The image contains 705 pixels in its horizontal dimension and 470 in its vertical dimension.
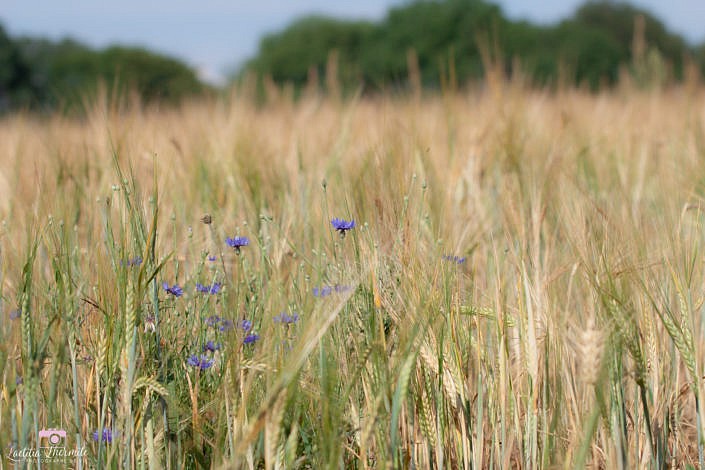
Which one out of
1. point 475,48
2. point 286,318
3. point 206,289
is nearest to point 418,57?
point 475,48

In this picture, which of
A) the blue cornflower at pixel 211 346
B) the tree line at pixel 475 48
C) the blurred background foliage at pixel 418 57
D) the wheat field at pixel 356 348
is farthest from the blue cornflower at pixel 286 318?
the blurred background foliage at pixel 418 57

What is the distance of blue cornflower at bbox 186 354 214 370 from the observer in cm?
111

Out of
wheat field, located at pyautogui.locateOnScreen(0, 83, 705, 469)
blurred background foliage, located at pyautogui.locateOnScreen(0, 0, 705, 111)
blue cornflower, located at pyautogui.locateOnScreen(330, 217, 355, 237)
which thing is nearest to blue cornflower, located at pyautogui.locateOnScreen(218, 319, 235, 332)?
wheat field, located at pyautogui.locateOnScreen(0, 83, 705, 469)

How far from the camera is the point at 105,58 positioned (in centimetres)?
1568

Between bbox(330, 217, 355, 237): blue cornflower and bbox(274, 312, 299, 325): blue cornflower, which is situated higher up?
bbox(330, 217, 355, 237): blue cornflower

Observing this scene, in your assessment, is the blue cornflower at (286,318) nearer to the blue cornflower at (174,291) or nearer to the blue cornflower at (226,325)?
the blue cornflower at (226,325)

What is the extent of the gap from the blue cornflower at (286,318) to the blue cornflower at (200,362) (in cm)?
13

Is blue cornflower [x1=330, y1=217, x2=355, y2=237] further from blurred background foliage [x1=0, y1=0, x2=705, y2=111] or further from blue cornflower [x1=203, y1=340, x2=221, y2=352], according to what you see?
blurred background foliage [x1=0, y1=0, x2=705, y2=111]

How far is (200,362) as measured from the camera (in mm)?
1104

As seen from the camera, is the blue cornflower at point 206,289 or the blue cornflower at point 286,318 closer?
the blue cornflower at point 286,318

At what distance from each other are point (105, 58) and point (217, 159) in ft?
47.3

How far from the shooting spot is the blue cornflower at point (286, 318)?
97 centimetres

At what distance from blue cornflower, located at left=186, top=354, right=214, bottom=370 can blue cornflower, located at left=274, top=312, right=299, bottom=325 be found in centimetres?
13

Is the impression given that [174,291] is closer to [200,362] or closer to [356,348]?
[200,362]
